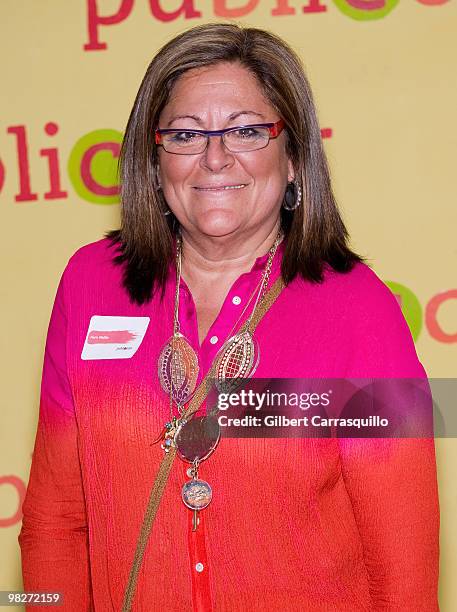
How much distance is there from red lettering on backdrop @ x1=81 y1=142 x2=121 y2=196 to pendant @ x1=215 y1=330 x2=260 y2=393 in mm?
1177

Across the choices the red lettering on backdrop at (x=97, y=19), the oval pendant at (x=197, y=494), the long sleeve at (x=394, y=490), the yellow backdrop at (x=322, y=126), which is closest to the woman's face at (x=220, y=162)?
the long sleeve at (x=394, y=490)

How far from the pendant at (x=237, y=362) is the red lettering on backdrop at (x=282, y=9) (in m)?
1.25

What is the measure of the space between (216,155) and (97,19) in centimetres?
118

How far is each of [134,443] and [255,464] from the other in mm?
201

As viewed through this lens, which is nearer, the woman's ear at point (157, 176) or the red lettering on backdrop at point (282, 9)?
the woman's ear at point (157, 176)

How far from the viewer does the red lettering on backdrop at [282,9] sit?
2541 mm

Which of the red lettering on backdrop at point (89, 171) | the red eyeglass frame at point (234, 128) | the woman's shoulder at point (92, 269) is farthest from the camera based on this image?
the red lettering on backdrop at point (89, 171)

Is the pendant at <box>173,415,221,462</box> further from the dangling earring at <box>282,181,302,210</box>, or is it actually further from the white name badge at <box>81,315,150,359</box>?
the dangling earring at <box>282,181,302,210</box>

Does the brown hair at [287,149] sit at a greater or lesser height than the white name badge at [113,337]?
greater

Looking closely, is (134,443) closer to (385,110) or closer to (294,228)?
(294,228)

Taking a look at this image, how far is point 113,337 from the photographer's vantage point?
64.3 inches

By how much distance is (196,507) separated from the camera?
1.51m

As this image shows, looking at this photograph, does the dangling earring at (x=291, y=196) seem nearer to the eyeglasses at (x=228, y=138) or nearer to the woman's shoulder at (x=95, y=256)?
the eyeglasses at (x=228, y=138)

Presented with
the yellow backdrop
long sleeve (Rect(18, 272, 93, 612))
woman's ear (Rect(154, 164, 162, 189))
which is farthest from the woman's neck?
the yellow backdrop
